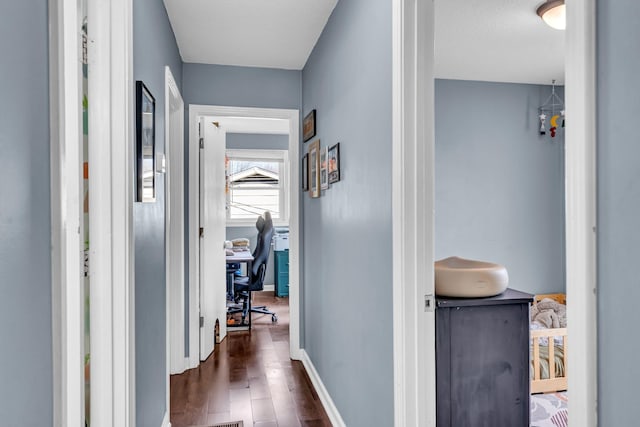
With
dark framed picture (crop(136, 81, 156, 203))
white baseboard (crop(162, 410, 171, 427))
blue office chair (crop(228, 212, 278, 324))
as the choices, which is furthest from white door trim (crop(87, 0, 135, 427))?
blue office chair (crop(228, 212, 278, 324))

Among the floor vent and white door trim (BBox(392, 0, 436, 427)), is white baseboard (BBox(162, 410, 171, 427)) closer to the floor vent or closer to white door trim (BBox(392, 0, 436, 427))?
the floor vent

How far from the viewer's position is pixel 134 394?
171 cm

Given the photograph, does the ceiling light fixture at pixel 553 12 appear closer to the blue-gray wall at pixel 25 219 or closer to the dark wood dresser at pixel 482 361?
the dark wood dresser at pixel 482 361

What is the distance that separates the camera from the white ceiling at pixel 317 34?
2631 mm

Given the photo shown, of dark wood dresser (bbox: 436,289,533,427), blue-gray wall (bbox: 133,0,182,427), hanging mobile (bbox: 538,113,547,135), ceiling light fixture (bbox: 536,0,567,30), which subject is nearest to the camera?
dark wood dresser (bbox: 436,289,533,427)

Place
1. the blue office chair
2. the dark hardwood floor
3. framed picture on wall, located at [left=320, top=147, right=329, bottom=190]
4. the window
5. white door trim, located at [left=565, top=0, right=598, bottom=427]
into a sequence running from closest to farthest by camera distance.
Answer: white door trim, located at [left=565, top=0, right=598, bottom=427]
the dark hardwood floor
framed picture on wall, located at [left=320, top=147, right=329, bottom=190]
the blue office chair
the window

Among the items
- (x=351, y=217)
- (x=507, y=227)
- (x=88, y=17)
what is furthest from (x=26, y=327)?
(x=507, y=227)

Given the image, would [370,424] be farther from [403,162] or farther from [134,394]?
[403,162]

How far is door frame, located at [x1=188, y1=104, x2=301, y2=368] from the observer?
3627mm

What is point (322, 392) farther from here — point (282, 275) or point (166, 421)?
point (282, 275)

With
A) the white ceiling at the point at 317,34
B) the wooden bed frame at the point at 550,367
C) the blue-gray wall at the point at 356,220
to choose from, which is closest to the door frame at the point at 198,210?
the white ceiling at the point at 317,34

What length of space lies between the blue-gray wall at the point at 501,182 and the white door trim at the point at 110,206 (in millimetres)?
3158

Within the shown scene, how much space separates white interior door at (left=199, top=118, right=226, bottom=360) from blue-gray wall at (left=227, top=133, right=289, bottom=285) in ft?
7.90

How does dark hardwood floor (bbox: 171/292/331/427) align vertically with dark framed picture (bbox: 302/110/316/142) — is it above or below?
below
